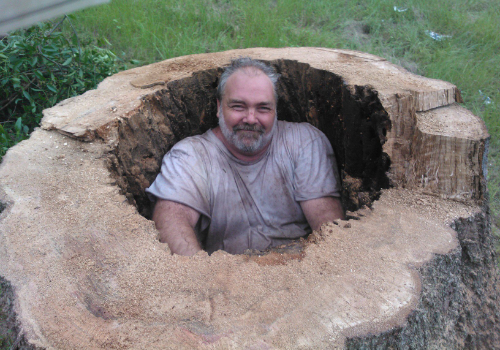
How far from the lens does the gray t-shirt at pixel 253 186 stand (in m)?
2.45

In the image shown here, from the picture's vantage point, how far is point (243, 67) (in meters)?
2.56

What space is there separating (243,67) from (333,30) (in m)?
2.73

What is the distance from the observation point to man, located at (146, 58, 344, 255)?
2422 millimetres

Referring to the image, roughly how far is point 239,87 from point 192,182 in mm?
630

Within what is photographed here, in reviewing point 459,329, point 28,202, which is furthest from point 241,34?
point 459,329

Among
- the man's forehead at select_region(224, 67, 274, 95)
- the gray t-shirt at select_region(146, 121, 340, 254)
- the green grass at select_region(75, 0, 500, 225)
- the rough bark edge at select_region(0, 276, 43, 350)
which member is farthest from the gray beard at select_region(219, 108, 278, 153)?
the green grass at select_region(75, 0, 500, 225)

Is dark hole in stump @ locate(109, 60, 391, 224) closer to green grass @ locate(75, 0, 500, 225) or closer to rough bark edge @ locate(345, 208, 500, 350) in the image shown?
rough bark edge @ locate(345, 208, 500, 350)

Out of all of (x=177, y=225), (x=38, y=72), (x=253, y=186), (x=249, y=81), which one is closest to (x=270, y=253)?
(x=177, y=225)

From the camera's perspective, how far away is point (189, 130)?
113 inches

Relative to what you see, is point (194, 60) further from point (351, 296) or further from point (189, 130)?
point (351, 296)

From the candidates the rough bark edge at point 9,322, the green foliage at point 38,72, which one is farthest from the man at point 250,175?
the green foliage at point 38,72

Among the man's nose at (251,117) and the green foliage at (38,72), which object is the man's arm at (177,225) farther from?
the green foliage at (38,72)

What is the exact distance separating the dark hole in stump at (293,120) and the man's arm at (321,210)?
0.32 feet

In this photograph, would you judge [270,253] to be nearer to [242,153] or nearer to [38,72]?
[242,153]
